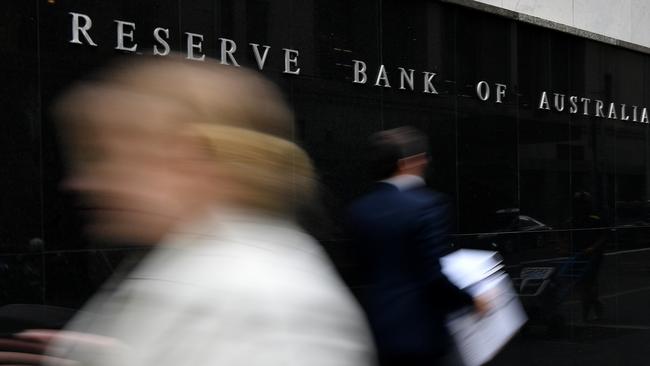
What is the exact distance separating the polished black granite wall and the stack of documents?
2082 millimetres

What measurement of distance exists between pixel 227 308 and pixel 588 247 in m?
8.54

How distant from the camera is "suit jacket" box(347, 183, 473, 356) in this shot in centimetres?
323

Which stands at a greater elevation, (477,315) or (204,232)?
(204,232)

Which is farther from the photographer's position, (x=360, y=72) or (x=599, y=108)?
(x=599, y=108)

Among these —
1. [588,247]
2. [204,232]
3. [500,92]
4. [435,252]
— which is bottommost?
[588,247]

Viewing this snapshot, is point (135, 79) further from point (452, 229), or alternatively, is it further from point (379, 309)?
point (452, 229)

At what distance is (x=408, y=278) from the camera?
325 cm

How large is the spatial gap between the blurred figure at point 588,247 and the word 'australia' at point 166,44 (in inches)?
168

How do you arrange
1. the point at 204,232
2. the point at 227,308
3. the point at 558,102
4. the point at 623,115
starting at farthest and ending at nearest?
the point at 623,115, the point at 558,102, the point at 204,232, the point at 227,308

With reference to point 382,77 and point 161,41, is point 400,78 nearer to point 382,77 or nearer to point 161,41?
point 382,77

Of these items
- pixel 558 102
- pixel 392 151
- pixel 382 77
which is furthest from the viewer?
pixel 558 102

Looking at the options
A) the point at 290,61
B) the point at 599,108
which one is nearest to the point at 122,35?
the point at 290,61

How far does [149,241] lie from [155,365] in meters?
0.30

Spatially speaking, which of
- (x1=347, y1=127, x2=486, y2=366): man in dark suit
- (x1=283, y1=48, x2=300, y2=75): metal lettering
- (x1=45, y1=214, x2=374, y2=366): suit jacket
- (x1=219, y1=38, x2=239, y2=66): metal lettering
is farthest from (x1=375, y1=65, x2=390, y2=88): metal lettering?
(x1=45, y1=214, x2=374, y2=366): suit jacket
